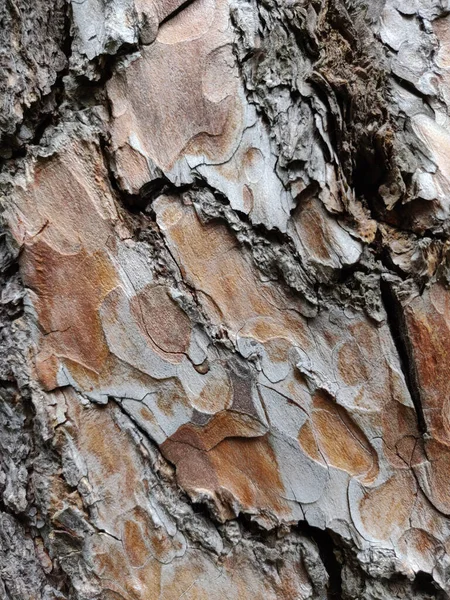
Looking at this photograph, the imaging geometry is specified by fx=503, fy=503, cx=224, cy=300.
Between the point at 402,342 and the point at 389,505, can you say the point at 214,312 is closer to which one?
the point at 402,342

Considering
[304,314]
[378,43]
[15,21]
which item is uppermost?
[15,21]

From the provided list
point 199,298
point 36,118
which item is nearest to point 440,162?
point 199,298

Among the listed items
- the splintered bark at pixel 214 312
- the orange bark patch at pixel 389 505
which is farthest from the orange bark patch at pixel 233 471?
the orange bark patch at pixel 389 505

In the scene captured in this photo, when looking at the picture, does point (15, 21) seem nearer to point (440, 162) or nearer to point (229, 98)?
point (229, 98)

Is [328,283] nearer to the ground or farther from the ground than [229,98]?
nearer to the ground

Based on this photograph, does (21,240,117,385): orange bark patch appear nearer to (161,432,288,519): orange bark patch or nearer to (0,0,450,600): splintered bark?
(0,0,450,600): splintered bark

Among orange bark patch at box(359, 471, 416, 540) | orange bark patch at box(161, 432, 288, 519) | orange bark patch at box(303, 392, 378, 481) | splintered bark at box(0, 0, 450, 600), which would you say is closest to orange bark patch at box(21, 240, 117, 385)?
splintered bark at box(0, 0, 450, 600)

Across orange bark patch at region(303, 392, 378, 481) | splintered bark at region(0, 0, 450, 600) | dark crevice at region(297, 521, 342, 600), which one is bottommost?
dark crevice at region(297, 521, 342, 600)

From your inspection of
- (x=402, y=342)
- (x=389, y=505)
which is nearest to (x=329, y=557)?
(x=389, y=505)
